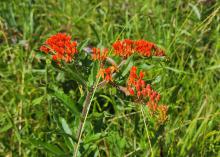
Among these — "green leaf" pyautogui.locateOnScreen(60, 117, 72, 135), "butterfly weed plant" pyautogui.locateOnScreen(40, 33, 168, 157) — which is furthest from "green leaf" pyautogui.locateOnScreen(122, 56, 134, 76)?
"green leaf" pyautogui.locateOnScreen(60, 117, 72, 135)

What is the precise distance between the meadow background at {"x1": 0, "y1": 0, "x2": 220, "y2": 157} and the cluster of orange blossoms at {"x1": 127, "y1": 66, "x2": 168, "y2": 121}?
133 mm

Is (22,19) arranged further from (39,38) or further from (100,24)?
(100,24)

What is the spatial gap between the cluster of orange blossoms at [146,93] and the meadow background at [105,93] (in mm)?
133

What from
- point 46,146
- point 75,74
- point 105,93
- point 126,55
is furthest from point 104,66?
point 46,146

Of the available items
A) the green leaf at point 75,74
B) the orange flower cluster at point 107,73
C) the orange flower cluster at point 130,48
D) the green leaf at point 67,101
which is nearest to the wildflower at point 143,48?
the orange flower cluster at point 130,48

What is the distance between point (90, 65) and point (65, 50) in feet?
0.58

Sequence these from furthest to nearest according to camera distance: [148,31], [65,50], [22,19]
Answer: [22,19]
[148,31]
[65,50]

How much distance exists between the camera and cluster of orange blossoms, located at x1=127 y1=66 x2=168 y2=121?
164 cm

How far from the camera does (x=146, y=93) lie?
1.72m

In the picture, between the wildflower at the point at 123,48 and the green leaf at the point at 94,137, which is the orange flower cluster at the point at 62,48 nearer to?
the wildflower at the point at 123,48

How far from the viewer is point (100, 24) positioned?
11.4 feet

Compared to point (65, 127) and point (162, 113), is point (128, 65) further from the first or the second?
point (65, 127)

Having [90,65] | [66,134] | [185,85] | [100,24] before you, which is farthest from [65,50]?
[100,24]

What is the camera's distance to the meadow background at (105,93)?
2.07 meters
